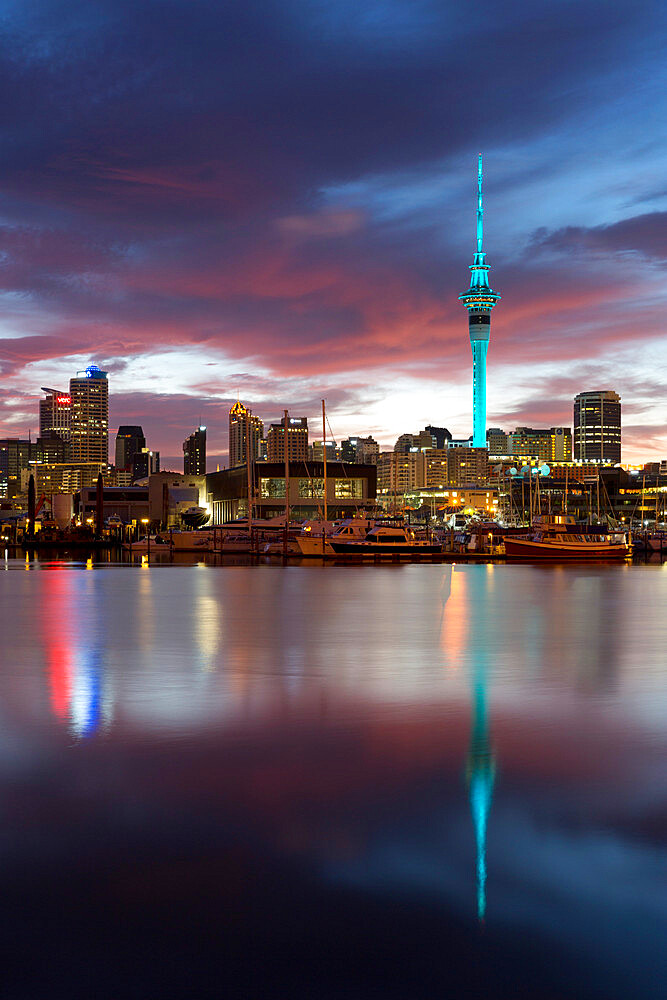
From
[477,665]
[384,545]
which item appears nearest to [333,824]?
[477,665]

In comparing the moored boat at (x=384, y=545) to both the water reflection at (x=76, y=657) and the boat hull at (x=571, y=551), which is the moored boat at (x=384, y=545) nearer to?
the boat hull at (x=571, y=551)

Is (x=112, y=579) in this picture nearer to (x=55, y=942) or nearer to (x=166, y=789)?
(x=166, y=789)

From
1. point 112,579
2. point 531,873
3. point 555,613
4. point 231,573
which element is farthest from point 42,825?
point 231,573

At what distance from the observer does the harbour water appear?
778 cm

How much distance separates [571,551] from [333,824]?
9304 centimetres

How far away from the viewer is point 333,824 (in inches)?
442

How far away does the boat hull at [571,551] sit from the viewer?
10094cm

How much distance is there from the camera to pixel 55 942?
8.07m

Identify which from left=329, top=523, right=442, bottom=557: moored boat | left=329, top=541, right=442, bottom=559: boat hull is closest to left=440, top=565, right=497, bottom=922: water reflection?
left=329, top=541, right=442, bottom=559: boat hull

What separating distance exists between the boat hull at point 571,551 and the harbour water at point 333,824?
75.4m

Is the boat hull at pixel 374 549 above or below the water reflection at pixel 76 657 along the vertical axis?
above

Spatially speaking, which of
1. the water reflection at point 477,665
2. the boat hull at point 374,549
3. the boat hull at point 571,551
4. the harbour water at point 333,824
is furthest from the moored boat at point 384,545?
the harbour water at point 333,824

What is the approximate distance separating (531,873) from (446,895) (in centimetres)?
107

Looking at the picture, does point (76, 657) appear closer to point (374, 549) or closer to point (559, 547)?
point (374, 549)
